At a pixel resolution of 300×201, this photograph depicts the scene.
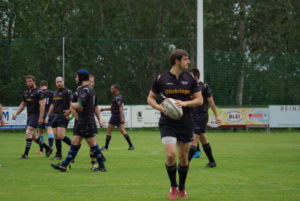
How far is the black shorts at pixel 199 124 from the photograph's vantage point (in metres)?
12.0

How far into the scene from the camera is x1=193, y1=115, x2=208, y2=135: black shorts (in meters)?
12.0

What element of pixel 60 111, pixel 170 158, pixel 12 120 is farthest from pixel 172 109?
pixel 12 120

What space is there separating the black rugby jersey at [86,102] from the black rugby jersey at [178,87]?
11.3ft

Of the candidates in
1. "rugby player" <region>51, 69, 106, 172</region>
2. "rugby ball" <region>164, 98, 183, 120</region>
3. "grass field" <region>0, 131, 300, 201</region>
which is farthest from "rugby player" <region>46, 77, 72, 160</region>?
"rugby ball" <region>164, 98, 183, 120</region>

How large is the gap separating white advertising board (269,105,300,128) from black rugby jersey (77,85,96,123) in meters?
20.5

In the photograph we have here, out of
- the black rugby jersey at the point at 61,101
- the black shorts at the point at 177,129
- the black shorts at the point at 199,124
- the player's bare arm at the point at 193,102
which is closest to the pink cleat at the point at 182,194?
the black shorts at the point at 177,129

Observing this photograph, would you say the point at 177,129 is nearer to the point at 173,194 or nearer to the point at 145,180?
the point at 173,194

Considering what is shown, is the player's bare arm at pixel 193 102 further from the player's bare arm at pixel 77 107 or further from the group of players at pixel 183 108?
the player's bare arm at pixel 77 107

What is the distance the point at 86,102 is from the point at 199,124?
2.69m

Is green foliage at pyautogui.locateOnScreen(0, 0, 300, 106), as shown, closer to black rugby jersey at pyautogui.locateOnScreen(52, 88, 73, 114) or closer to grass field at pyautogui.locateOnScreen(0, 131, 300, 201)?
black rugby jersey at pyautogui.locateOnScreen(52, 88, 73, 114)

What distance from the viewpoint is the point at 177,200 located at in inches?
306

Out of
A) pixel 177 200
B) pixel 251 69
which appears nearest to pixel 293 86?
pixel 251 69

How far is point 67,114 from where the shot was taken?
12203 mm

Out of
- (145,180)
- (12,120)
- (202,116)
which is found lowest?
(12,120)
